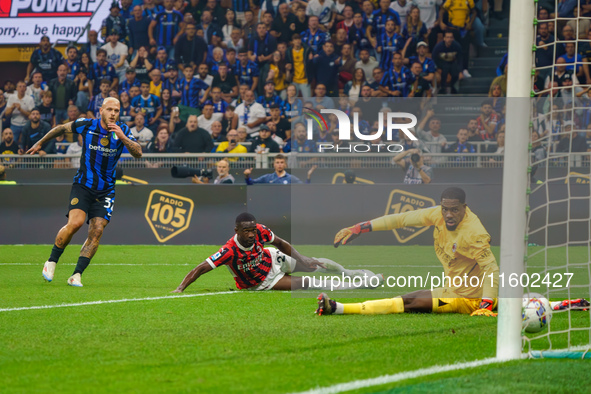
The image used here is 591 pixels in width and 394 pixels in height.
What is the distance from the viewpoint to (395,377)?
4.18 m

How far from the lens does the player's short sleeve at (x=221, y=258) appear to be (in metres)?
8.09

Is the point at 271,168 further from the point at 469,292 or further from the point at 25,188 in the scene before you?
the point at 469,292

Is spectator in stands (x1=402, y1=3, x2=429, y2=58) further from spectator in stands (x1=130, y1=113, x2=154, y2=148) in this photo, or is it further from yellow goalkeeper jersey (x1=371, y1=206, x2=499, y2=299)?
yellow goalkeeper jersey (x1=371, y1=206, x2=499, y2=299)

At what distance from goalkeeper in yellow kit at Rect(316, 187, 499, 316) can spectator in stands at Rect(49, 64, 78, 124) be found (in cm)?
1408

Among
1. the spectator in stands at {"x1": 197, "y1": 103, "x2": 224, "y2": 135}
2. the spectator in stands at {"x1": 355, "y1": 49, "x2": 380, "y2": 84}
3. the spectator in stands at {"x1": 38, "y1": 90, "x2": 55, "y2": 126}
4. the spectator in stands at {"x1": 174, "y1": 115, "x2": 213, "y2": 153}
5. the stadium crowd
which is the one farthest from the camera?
the spectator in stands at {"x1": 38, "y1": 90, "x2": 55, "y2": 126}

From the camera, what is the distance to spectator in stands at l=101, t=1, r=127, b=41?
802 inches

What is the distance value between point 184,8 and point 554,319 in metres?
15.7

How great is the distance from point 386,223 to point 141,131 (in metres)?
11.1

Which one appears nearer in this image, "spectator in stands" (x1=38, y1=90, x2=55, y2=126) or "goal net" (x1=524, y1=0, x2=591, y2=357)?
"goal net" (x1=524, y1=0, x2=591, y2=357)

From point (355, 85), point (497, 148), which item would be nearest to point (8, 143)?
point (355, 85)

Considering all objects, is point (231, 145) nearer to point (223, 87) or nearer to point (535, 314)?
point (223, 87)

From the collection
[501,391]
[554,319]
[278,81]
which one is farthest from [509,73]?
[278,81]

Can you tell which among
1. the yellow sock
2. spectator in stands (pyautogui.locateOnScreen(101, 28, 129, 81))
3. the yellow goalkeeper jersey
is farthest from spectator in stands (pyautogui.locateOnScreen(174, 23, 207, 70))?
the yellow sock

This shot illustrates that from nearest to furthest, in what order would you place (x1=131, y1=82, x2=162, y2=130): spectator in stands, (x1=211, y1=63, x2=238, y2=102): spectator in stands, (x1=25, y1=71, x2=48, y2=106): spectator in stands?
(x1=211, y1=63, x2=238, y2=102): spectator in stands < (x1=131, y1=82, x2=162, y2=130): spectator in stands < (x1=25, y1=71, x2=48, y2=106): spectator in stands
